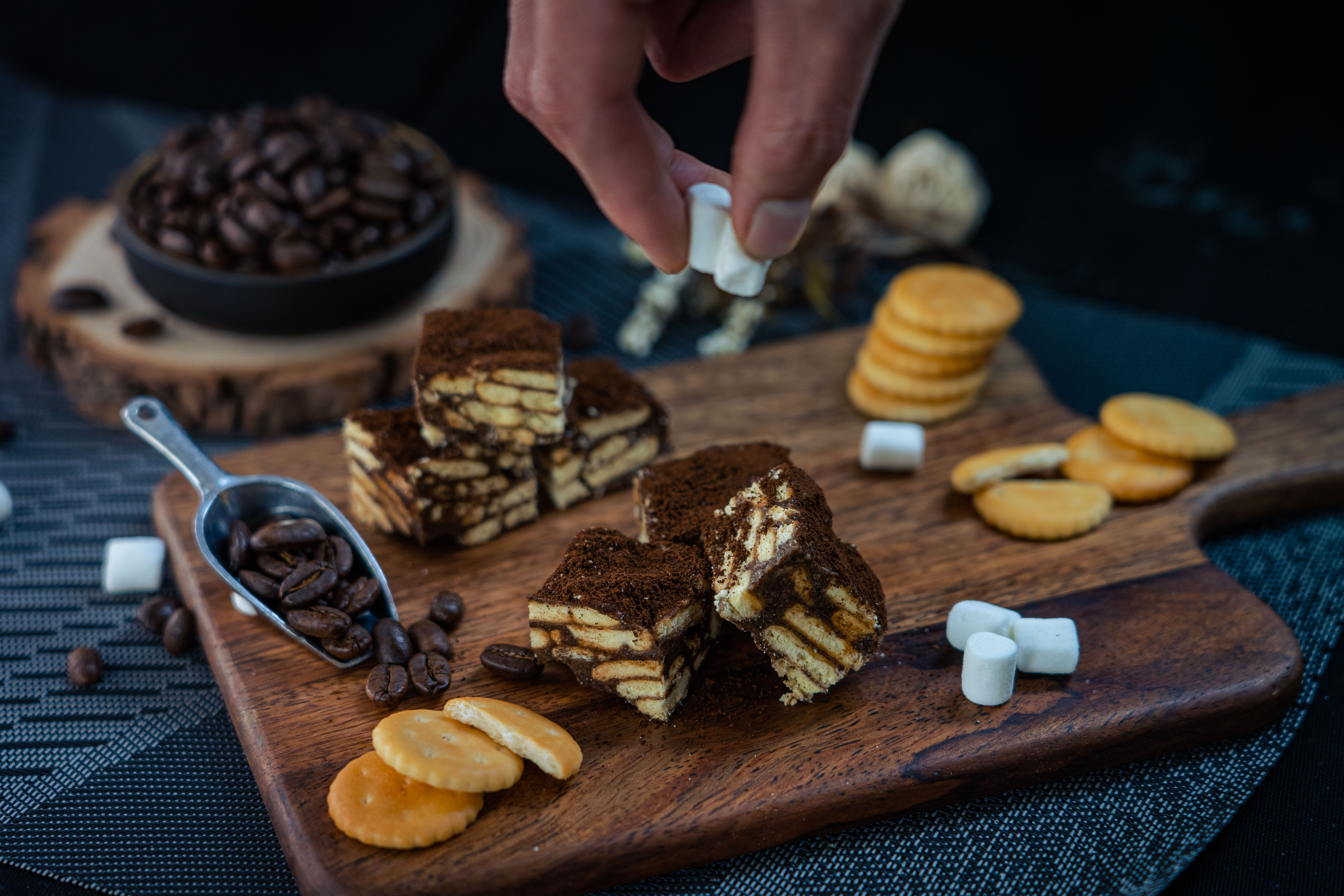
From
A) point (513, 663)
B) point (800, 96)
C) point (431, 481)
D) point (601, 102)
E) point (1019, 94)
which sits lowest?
point (513, 663)

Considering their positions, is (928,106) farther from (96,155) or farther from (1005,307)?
(96,155)

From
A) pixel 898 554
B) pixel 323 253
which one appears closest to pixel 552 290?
pixel 323 253

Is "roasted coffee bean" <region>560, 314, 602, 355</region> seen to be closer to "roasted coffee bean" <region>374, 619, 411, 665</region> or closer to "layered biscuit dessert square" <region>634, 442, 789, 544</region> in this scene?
"layered biscuit dessert square" <region>634, 442, 789, 544</region>

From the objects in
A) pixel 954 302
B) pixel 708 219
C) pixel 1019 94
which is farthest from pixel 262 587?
pixel 1019 94

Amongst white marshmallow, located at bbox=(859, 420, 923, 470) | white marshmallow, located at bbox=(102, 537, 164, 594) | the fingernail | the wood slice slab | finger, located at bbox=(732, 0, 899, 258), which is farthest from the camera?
the wood slice slab

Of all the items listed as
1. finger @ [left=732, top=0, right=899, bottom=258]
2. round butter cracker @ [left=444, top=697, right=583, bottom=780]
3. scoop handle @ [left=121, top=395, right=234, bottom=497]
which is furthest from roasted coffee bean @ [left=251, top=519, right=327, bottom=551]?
finger @ [left=732, top=0, right=899, bottom=258]

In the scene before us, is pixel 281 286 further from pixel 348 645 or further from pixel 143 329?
pixel 348 645
